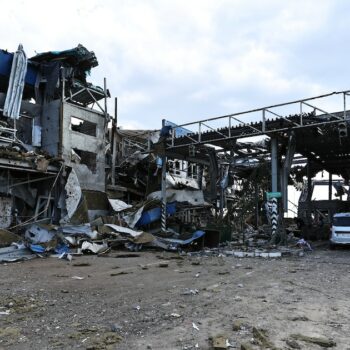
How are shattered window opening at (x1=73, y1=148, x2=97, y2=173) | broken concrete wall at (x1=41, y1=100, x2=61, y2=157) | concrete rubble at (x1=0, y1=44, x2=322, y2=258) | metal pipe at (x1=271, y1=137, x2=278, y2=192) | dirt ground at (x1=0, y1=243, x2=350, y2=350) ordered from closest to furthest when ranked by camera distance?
dirt ground at (x1=0, y1=243, x2=350, y2=350), concrete rubble at (x1=0, y1=44, x2=322, y2=258), metal pipe at (x1=271, y1=137, x2=278, y2=192), broken concrete wall at (x1=41, y1=100, x2=61, y2=157), shattered window opening at (x1=73, y1=148, x2=97, y2=173)

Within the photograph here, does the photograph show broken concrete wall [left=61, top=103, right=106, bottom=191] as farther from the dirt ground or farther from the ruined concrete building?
the dirt ground

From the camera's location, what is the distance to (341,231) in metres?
18.8

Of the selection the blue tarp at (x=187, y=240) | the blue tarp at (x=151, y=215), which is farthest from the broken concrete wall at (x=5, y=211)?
the blue tarp at (x=187, y=240)

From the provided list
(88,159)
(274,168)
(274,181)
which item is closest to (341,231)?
(274,181)

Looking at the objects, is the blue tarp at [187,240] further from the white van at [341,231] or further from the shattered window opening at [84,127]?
the shattered window opening at [84,127]

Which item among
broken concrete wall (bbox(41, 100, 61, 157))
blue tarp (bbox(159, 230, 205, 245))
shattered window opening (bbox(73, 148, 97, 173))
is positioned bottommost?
blue tarp (bbox(159, 230, 205, 245))

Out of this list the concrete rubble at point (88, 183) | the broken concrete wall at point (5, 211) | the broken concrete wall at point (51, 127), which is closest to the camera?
the concrete rubble at point (88, 183)

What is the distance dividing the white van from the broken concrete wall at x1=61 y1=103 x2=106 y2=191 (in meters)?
14.0

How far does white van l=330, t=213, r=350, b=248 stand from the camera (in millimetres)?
18719

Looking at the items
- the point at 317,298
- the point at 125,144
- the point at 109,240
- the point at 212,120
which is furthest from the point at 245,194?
the point at 317,298

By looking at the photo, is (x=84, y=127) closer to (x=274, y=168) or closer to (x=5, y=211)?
(x=5, y=211)

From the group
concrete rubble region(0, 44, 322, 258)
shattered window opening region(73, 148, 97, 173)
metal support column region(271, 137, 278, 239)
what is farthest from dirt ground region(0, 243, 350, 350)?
shattered window opening region(73, 148, 97, 173)

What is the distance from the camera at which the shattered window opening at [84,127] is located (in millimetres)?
26141

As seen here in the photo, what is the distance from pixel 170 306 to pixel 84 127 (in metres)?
21.2
